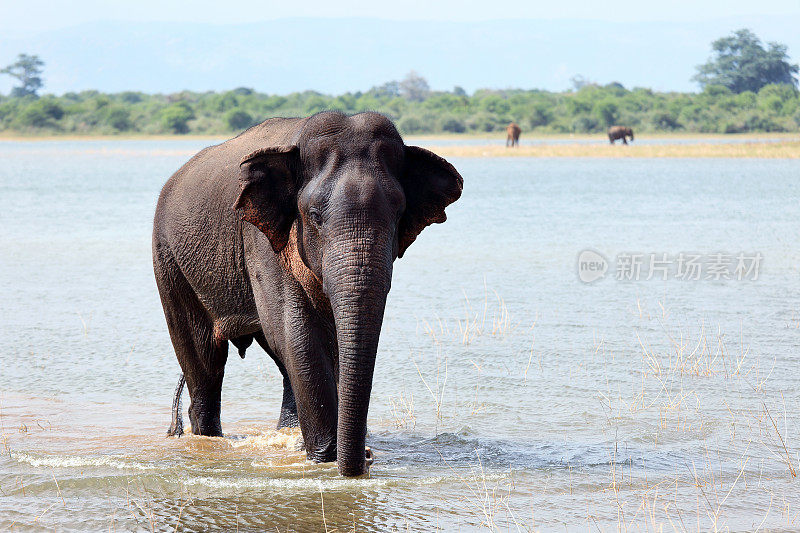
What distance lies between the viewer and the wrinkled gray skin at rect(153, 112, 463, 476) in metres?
6.00

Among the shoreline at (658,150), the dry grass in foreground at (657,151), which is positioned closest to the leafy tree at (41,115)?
the shoreline at (658,150)

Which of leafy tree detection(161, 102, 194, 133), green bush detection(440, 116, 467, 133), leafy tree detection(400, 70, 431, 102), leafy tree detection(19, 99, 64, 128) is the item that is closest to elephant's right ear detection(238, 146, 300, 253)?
green bush detection(440, 116, 467, 133)

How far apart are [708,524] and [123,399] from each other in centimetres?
574

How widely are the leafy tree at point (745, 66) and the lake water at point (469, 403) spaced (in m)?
111

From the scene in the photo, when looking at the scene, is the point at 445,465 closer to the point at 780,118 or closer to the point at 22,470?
the point at 22,470

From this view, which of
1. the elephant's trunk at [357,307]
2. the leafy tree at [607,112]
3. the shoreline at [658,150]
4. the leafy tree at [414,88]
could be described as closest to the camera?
the elephant's trunk at [357,307]

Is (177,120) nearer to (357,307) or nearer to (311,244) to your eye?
(311,244)

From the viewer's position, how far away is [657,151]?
5541 centimetres

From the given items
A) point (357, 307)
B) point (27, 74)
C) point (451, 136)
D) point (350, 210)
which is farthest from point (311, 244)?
point (27, 74)

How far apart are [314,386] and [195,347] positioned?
1.89 m

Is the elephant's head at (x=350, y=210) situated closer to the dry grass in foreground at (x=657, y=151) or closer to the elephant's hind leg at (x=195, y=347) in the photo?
the elephant's hind leg at (x=195, y=347)

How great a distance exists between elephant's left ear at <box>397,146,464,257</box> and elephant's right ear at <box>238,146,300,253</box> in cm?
66

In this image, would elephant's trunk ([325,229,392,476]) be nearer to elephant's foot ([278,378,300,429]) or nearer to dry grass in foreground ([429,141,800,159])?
elephant's foot ([278,378,300,429])

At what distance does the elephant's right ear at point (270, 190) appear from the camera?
21.4 ft
